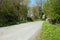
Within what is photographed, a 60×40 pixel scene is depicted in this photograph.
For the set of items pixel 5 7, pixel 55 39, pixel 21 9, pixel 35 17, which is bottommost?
pixel 35 17

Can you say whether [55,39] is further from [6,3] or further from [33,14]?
[33,14]

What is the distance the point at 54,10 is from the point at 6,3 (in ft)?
47.7

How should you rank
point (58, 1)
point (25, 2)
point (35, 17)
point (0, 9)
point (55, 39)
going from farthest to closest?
point (35, 17) < point (25, 2) < point (0, 9) < point (58, 1) < point (55, 39)

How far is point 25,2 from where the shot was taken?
79.2 m

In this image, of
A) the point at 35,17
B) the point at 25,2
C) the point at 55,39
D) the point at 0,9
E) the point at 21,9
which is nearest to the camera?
the point at 55,39

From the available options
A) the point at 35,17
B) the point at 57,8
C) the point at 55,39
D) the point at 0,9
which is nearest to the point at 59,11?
the point at 57,8

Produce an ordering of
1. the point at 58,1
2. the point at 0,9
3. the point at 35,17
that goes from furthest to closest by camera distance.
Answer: the point at 35,17
the point at 0,9
the point at 58,1

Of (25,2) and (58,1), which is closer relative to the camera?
(58,1)

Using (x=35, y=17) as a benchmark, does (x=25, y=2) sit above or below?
above

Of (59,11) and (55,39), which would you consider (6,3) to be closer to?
(59,11)

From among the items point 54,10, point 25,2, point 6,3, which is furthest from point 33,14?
point 54,10

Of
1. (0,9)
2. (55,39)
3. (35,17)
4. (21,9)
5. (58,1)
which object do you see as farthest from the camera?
(35,17)

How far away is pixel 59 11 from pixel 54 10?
1.35 meters

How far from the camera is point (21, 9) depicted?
72750 millimetres
